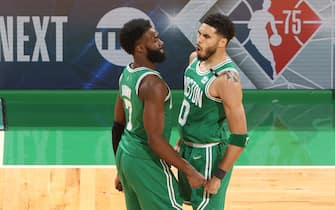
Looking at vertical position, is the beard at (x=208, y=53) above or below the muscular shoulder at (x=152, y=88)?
above

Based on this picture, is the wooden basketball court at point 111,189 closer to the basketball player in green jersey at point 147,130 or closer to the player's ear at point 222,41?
the basketball player in green jersey at point 147,130

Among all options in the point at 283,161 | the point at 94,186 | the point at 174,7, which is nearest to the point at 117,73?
the point at 174,7

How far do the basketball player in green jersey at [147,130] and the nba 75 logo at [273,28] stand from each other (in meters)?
5.50

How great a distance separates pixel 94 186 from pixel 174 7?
3.77 m

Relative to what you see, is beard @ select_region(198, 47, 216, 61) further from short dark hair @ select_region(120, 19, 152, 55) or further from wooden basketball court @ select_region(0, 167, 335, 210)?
wooden basketball court @ select_region(0, 167, 335, 210)

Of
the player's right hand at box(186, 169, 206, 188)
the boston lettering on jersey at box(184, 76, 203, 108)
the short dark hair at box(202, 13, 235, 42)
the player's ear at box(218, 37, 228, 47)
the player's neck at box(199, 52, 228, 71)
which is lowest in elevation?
the player's right hand at box(186, 169, 206, 188)

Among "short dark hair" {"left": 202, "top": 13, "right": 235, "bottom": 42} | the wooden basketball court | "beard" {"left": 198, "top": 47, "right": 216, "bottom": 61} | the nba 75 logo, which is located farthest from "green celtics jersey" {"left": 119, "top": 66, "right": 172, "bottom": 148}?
the nba 75 logo

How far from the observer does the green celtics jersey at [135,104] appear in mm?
3803

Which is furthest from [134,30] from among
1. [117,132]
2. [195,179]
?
[195,179]

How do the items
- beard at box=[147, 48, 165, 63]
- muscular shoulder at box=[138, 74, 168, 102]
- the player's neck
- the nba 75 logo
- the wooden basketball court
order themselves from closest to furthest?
muscular shoulder at box=[138, 74, 168, 102] → beard at box=[147, 48, 165, 63] → the player's neck → the wooden basketball court → the nba 75 logo

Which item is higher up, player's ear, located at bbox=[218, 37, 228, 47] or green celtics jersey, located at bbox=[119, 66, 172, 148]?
player's ear, located at bbox=[218, 37, 228, 47]

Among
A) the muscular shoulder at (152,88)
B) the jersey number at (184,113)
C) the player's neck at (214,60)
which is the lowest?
the jersey number at (184,113)

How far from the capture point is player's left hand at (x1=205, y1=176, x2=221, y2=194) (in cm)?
385

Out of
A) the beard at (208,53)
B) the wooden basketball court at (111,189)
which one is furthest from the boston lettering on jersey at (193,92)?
the wooden basketball court at (111,189)
